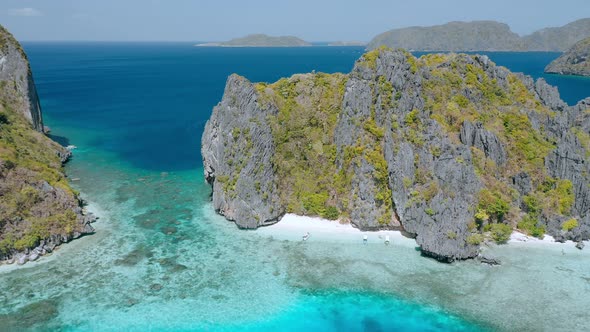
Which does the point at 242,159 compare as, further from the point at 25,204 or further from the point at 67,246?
the point at 25,204

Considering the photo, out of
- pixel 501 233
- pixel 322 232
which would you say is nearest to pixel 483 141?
pixel 501 233

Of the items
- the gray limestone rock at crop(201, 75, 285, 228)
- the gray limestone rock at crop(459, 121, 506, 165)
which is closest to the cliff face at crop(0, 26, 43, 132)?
the gray limestone rock at crop(201, 75, 285, 228)

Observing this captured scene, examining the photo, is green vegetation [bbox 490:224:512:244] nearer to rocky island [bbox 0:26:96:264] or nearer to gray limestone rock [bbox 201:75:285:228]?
gray limestone rock [bbox 201:75:285:228]

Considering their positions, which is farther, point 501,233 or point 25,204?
point 501,233

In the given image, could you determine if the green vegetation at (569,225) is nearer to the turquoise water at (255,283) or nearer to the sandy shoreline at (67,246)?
the turquoise water at (255,283)

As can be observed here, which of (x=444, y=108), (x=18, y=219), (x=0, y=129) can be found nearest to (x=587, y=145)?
(x=444, y=108)

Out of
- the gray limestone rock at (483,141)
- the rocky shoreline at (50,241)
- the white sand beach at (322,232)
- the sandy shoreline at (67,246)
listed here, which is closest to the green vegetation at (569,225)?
the gray limestone rock at (483,141)

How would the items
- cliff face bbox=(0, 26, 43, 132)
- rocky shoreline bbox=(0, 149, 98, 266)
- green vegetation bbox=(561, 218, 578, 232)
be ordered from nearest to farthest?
rocky shoreline bbox=(0, 149, 98, 266) → green vegetation bbox=(561, 218, 578, 232) → cliff face bbox=(0, 26, 43, 132)

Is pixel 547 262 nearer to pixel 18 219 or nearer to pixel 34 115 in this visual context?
pixel 18 219
